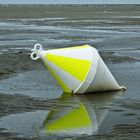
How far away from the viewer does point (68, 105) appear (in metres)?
13.9

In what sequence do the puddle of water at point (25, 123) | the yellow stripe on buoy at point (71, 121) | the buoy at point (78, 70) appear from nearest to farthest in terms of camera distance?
the puddle of water at point (25, 123)
the yellow stripe on buoy at point (71, 121)
the buoy at point (78, 70)

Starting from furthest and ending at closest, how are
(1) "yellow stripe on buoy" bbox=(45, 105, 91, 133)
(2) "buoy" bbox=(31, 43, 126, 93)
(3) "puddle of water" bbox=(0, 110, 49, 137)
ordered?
(2) "buoy" bbox=(31, 43, 126, 93), (1) "yellow stripe on buoy" bbox=(45, 105, 91, 133), (3) "puddle of water" bbox=(0, 110, 49, 137)

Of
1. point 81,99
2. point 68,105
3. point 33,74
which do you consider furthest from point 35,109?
point 33,74

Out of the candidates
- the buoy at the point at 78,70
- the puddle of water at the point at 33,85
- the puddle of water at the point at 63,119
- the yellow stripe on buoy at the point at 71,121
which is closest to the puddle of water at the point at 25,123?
the puddle of water at the point at 63,119

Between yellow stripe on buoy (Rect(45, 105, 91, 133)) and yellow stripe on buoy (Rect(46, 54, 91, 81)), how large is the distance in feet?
8.74

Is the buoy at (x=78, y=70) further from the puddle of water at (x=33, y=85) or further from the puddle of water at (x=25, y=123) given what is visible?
the puddle of water at (x=25, y=123)

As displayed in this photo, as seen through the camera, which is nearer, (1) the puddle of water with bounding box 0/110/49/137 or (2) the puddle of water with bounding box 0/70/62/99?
(1) the puddle of water with bounding box 0/110/49/137

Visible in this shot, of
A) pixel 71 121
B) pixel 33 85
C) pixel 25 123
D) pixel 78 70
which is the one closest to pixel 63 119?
pixel 71 121

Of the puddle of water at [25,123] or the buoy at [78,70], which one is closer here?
the puddle of water at [25,123]

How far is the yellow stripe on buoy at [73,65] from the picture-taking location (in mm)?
15781

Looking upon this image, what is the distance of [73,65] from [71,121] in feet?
13.3

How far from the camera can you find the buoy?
15.8 meters

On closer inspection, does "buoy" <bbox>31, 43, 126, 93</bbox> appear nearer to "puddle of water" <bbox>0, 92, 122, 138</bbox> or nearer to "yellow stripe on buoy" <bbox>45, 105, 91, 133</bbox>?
"puddle of water" <bbox>0, 92, 122, 138</bbox>

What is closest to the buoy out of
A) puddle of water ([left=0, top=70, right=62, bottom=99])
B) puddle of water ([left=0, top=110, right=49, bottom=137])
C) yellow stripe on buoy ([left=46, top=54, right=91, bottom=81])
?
yellow stripe on buoy ([left=46, top=54, right=91, bottom=81])
